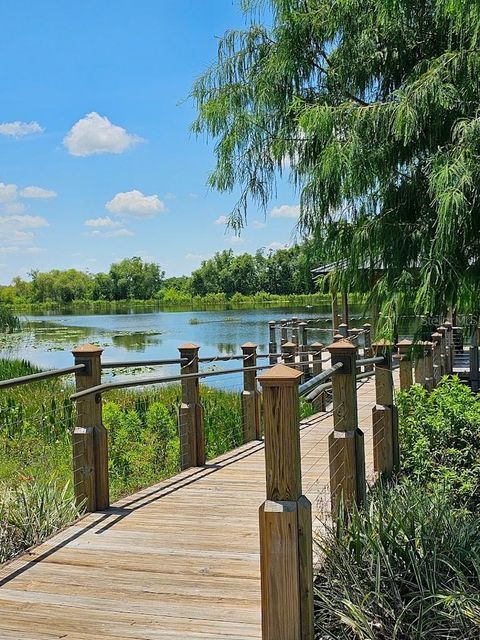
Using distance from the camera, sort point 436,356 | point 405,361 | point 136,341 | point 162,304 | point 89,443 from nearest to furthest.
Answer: point 89,443 < point 405,361 < point 436,356 < point 136,341 < point 162,304

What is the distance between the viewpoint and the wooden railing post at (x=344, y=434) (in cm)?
354

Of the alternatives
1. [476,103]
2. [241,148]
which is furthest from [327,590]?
[241,148]

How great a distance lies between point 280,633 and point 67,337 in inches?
1071

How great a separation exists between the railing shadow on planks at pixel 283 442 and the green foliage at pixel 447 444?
19cm

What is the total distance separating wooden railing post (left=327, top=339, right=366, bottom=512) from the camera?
3.54 meters

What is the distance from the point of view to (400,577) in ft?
8.91

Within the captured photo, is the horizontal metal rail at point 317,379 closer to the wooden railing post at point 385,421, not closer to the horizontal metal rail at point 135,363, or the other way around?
the wooden railing post at point 385,421

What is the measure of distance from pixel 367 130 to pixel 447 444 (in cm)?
247

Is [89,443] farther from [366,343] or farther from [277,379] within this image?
[366,343]

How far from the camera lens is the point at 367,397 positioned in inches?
385

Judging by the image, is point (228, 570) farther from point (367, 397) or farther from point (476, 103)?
point (367, 397)

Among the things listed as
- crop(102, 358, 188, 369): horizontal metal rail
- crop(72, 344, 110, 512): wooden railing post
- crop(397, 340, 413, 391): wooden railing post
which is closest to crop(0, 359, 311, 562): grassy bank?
crop(72, 344, 110, 512): wooden railing post

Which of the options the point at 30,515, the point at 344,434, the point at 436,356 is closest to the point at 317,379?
the point at 344,434

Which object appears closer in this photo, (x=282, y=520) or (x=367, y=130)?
(x=282, y=520)
